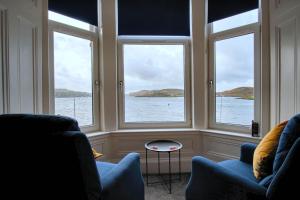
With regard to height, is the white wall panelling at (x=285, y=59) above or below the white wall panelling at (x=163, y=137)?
above

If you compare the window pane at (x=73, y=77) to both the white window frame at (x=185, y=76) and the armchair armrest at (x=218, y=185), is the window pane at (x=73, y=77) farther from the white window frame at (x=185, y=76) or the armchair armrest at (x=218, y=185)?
the armchair armrest at (x=218, y=185)

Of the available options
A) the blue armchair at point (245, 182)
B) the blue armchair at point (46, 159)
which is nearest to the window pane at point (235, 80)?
the blue armchair at point (245, 182)

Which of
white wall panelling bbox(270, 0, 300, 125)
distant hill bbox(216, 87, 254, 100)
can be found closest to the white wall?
distant hill bbox(216, 87, 254, 100)

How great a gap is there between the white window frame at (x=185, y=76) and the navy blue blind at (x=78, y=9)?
0.45 metres

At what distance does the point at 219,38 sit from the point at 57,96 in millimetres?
2222

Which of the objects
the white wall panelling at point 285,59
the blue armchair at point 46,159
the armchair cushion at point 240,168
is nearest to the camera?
the blue armchair at point 46,159

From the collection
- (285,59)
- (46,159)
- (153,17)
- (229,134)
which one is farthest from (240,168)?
(153,17)

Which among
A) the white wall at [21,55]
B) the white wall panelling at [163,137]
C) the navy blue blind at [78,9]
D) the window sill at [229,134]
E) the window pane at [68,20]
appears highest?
the navy blue blind at [78,9]

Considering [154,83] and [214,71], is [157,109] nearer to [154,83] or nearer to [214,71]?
[154,83]

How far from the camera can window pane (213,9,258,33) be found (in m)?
2.60

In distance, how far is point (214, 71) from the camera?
9.66 feet

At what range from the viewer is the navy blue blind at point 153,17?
2914 millimetres

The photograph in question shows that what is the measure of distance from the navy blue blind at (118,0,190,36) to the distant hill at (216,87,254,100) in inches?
41.8

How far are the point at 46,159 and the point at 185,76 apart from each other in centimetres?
226
